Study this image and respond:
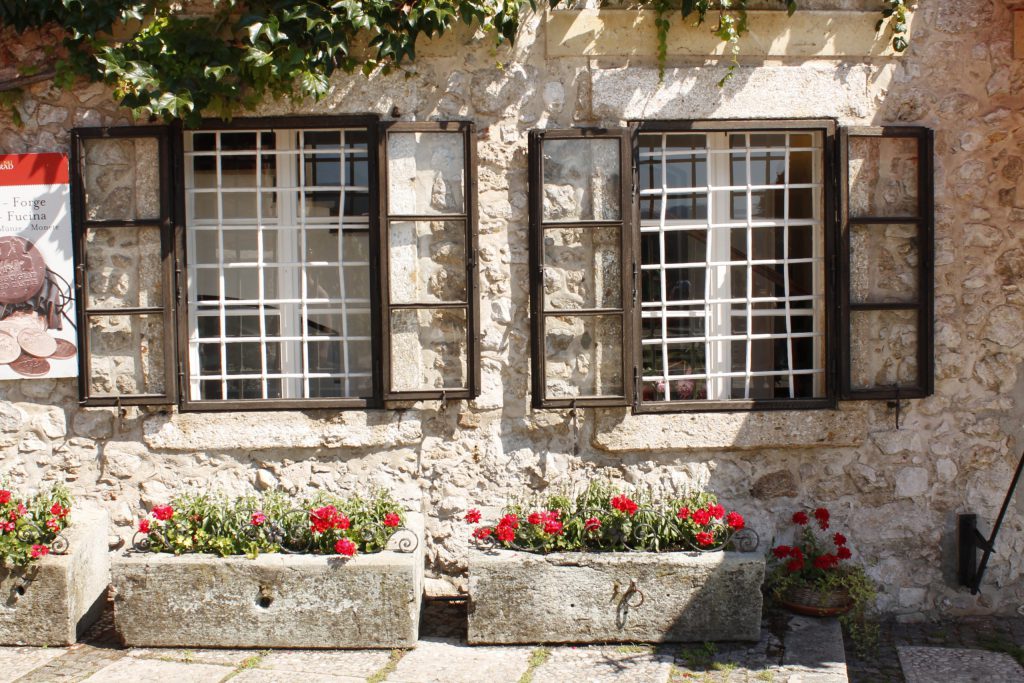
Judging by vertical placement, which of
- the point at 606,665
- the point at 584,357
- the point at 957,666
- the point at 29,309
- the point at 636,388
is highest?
the point at 29,309

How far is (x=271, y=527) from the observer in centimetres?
435

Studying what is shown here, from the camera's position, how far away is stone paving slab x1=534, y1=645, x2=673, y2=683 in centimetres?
390

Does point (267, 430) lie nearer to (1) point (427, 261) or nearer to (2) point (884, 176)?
(1) point (427, 261)

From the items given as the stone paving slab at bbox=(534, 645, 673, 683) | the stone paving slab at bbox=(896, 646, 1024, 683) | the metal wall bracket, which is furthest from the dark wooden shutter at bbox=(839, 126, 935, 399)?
the stone paving slab at bbox=(534, 645, 673, 683)

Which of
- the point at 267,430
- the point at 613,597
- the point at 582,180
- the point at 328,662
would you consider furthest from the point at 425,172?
the point at 328,662

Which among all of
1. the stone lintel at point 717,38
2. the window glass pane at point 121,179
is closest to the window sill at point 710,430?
the stone lintel at point 717,38

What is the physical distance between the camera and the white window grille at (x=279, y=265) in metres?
4.76

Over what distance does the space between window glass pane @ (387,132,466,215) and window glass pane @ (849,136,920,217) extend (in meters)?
1.89

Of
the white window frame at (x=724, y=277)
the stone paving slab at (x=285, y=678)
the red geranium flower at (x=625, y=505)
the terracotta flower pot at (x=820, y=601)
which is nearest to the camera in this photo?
the stone paving slab at (x=285, y=678)

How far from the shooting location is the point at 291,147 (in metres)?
4.77

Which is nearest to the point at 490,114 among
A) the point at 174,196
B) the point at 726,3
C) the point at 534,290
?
the point at 534,290

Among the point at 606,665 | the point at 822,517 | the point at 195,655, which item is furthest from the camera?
the point at 822,517

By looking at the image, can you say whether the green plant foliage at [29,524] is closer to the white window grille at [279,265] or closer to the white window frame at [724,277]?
the white window grille at [279,265]

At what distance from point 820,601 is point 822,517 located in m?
0.39
